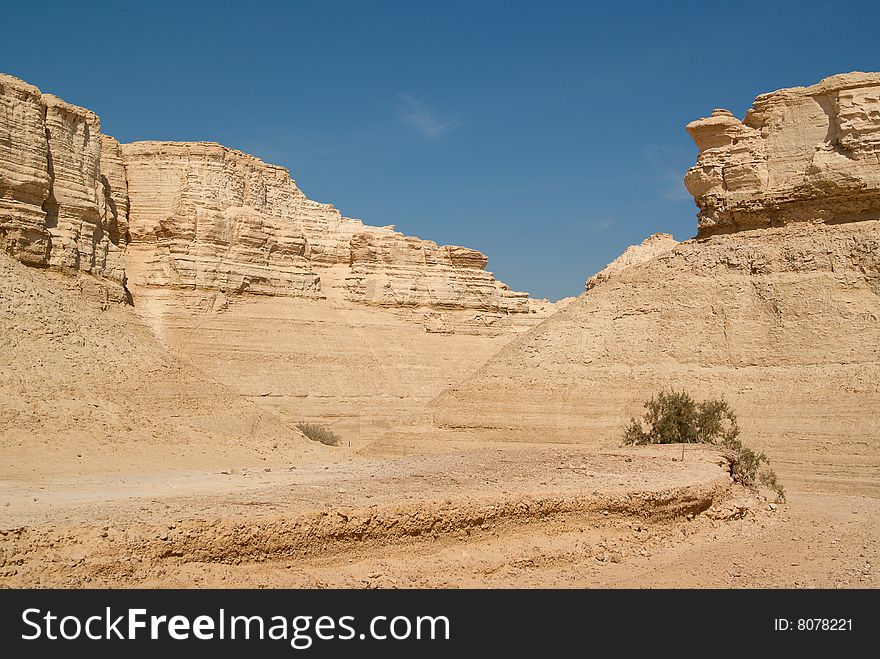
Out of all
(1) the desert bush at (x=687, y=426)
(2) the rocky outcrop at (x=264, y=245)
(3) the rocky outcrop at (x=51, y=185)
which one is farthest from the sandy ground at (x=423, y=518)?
(2) the rocky outcrop at (x=264, y=245)

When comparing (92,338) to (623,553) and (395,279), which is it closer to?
(623,553)

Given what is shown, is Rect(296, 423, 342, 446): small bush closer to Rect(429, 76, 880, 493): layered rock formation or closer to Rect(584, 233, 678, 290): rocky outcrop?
Rect(429, 76, 880, 493): layered rock formation

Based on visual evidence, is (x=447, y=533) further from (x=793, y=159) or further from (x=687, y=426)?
(x=793, y=159)

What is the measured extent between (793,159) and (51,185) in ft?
84.1

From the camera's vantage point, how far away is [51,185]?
33.2m

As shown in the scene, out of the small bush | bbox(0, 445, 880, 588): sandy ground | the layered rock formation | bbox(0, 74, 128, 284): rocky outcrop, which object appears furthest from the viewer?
the small bush

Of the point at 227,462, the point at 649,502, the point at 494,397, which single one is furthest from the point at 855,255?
the point at 227,462

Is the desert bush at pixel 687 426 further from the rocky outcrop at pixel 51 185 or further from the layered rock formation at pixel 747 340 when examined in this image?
the rocky outcrop at pixel 51 185

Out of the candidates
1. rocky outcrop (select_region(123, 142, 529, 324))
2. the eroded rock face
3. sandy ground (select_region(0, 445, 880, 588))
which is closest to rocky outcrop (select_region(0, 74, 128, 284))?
rocky outcrop (select_region(123, 142, 529, 324))

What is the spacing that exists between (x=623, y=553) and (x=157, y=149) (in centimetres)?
4048

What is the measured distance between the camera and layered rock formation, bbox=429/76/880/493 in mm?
20812

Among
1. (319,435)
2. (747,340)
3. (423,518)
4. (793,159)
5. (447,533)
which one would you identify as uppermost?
(793,159)

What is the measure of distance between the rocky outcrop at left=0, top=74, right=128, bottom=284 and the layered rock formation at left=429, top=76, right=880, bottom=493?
15100 millimetres

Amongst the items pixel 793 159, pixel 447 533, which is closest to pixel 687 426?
pixel 793 159
